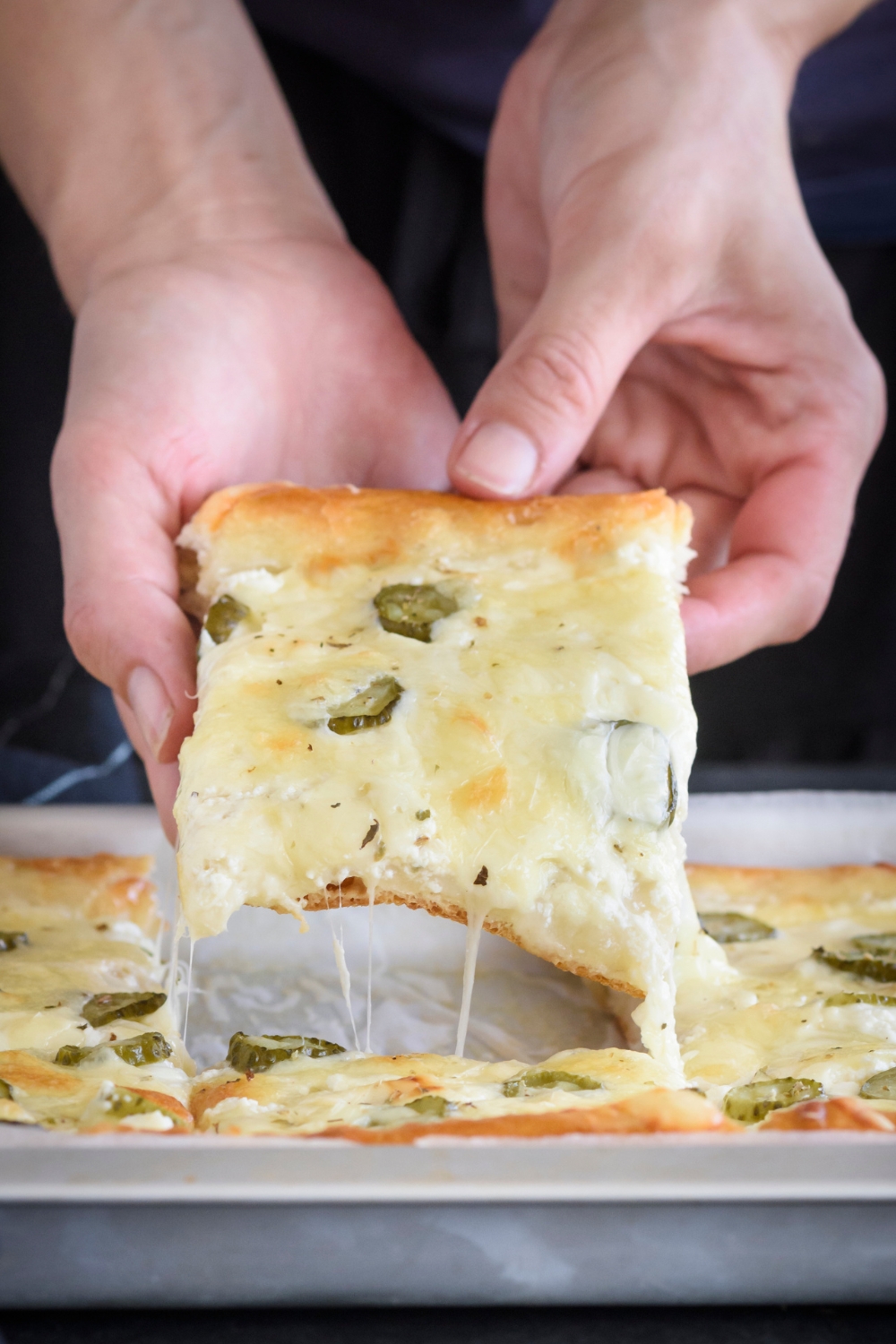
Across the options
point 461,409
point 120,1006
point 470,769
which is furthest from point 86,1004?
point 461,409

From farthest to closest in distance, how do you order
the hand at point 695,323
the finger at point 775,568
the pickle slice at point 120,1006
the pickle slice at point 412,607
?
the finger at point 775,568
the hand at point 695,323
the pickle slice at point 412,607
the pickle slice at point 120,1006

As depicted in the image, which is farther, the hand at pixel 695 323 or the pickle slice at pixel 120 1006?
the hand at pixel 695 323

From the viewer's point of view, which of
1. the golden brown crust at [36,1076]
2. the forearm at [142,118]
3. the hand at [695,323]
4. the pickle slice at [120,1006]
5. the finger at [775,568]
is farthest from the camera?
the forearm at [142,118]

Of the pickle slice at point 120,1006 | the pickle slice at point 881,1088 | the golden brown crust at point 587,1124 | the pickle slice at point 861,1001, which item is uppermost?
the golden brown crust at point 587,1124

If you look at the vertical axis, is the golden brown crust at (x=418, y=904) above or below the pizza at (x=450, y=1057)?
above

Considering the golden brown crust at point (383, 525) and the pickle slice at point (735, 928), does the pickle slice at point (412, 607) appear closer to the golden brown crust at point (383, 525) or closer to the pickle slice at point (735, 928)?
the golden brown crust at point (383, 525)

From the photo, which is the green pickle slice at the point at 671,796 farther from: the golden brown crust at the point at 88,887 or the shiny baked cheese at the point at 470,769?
the golden brown crust at the point at 88,887

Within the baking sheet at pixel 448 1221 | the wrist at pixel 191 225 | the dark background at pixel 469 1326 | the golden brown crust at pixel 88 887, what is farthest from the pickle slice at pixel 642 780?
the wrist at pixel 191 225

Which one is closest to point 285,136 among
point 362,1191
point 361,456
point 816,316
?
point 361,456
